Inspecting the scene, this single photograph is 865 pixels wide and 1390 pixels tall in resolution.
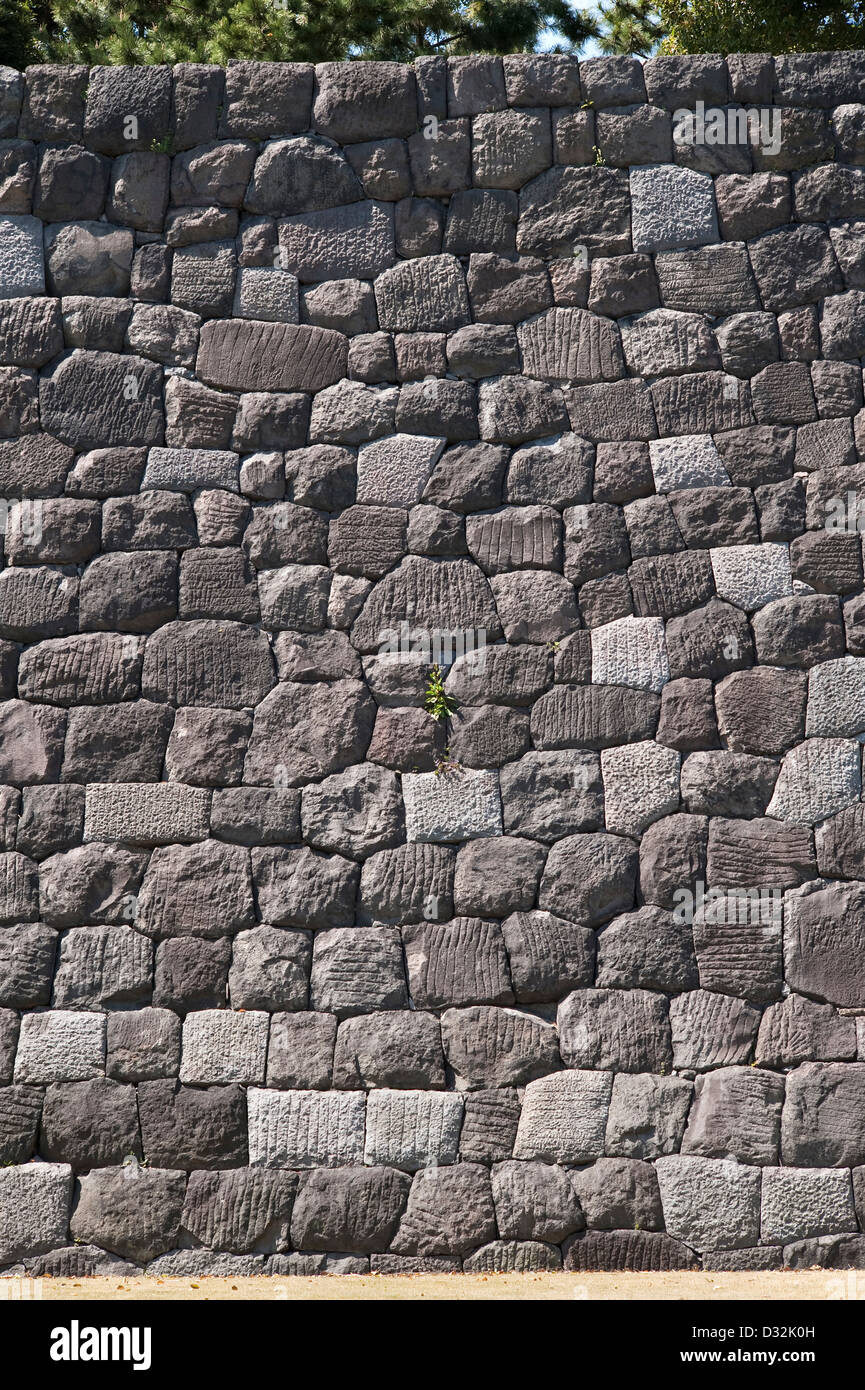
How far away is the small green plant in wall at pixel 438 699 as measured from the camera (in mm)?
4691

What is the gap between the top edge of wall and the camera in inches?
196

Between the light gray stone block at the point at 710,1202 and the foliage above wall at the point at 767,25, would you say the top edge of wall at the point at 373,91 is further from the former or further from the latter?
the light gray stone block at the point at 710,1202

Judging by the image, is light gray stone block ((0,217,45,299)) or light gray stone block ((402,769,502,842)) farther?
light gray stone block ((0,217,45,299))

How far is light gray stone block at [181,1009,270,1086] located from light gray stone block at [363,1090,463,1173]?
44 cm

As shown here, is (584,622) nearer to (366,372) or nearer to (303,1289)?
(366,372)

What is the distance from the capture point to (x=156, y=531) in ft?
15.8

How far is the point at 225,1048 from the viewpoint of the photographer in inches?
175

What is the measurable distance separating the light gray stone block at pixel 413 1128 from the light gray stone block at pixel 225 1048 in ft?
1.44

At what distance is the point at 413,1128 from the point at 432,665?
1.69 meters

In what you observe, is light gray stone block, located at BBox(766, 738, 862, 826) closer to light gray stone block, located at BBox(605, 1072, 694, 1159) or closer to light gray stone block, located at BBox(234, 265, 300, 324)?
light gray stone block, located at BBox(605, 1072, 694, 1159)

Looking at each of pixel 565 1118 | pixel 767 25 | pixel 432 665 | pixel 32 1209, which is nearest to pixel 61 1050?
pixel 32 1209

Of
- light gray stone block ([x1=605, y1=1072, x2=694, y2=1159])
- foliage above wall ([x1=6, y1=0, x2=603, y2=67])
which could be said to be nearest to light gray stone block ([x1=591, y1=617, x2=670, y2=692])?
light gray stone block ([x1=605, y1=1072, x2=694, y2=1159])

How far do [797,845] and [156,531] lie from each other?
2.70 meters

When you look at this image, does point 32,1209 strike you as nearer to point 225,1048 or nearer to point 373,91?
point 225,1048
